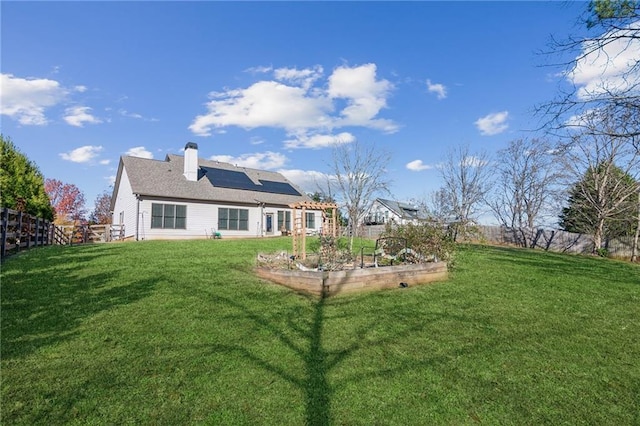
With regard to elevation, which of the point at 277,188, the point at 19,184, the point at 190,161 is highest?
the point at 190,161

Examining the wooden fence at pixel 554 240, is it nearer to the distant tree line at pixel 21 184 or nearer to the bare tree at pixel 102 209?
the distant tree line at pixel 21 184

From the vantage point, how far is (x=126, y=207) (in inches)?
778

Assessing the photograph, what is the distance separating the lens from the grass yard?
9.21 feet

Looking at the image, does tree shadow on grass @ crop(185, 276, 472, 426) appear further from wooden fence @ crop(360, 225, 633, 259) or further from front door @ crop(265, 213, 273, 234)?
front door @ crop(265, 213, 273, 234)

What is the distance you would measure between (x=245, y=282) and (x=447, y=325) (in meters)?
4.03

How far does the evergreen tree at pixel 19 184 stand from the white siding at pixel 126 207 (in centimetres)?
363

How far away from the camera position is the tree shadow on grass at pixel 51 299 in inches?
151

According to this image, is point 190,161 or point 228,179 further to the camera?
point 228,179

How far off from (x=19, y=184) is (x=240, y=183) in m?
11.5

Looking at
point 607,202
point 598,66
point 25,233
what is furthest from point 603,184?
point 25,233

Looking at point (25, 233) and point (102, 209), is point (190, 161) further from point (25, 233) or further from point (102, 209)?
point (102, 209)

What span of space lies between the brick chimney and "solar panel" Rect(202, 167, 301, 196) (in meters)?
1.15

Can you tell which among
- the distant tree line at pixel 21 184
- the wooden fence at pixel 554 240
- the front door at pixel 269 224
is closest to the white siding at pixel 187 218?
the front door at pixel 269 224

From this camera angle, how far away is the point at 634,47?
6309 mm
